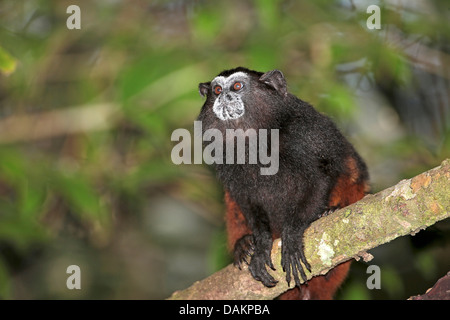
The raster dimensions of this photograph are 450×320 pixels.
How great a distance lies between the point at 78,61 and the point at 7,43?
978 millimetres

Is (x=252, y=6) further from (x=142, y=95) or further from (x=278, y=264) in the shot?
(x=278, y=264)

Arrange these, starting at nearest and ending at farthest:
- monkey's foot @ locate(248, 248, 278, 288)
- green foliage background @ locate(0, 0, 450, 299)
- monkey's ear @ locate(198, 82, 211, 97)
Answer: monkey's foot @ locate(248, 248, 278, 288)
monkey's ear @ locate(198, 82, 211, 97)
green foliage background @ locate(0, 0, 450, 299)

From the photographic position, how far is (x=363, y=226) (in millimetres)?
3258

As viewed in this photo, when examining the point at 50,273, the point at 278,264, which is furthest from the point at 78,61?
the point at 278,264

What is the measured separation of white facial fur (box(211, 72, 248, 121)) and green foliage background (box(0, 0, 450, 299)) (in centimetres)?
46

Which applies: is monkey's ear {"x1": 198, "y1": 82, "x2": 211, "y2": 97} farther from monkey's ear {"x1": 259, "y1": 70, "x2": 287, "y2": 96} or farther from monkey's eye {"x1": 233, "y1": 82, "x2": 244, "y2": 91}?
monkey's ear {"x1": 259, "y1": 70, "x2": 287, "y2": 96}

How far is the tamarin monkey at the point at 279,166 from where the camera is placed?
3803 millimetres

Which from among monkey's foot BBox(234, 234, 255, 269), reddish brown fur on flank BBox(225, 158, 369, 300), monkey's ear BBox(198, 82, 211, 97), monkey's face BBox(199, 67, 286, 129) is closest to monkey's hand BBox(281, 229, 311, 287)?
monkey's foot BBox(234, 234, 255, 269)

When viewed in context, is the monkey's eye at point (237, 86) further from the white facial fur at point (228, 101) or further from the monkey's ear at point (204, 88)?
the monkey's ear at point (204, 88)

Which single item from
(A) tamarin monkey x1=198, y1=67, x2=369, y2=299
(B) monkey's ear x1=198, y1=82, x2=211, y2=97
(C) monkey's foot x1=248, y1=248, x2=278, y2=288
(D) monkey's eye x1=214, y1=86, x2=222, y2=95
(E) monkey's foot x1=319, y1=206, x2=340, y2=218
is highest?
(B) monkey's ear x1=198, y1=82, x2=211, y2=97

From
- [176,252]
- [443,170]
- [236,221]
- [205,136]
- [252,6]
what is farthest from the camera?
[176,252]

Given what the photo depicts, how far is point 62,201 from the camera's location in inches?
Result: 255

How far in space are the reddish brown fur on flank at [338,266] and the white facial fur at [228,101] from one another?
0.68 metres

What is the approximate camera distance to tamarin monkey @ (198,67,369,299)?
12.5ft
